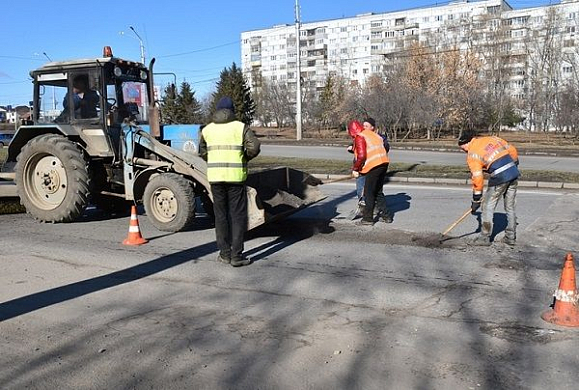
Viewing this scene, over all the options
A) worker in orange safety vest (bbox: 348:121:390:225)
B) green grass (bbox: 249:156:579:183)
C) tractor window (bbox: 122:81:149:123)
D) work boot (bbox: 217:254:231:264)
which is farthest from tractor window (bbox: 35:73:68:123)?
green grass (bbox: 249:156:579:183)

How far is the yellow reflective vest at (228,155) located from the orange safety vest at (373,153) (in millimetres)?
2934

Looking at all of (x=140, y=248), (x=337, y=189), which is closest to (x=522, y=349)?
(x=140, y=248)

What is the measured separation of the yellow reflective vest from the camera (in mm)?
6164

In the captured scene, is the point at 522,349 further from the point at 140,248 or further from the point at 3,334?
the point at 140,248

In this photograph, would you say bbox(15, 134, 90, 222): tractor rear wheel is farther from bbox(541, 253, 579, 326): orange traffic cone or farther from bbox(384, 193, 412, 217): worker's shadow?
bbox(541, 253, 579, 326): orange traffic cone

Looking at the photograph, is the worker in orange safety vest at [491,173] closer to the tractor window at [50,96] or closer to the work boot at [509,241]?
the work boot at [509,241]

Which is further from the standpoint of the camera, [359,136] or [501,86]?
[501,86]

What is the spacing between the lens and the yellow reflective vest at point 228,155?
616 centimetres

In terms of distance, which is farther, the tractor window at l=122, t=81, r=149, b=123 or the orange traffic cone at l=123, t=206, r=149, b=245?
the tractor window at l=122, t=81, r=149, b=123

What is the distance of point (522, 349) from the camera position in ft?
12.8

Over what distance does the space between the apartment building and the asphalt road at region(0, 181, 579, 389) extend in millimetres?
34301

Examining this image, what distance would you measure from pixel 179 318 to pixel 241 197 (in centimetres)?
198

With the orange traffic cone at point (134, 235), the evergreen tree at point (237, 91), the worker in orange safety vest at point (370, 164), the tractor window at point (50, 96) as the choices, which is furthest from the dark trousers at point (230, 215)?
the evergreen tree at point (237, 91)

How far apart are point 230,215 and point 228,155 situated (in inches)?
27.8
